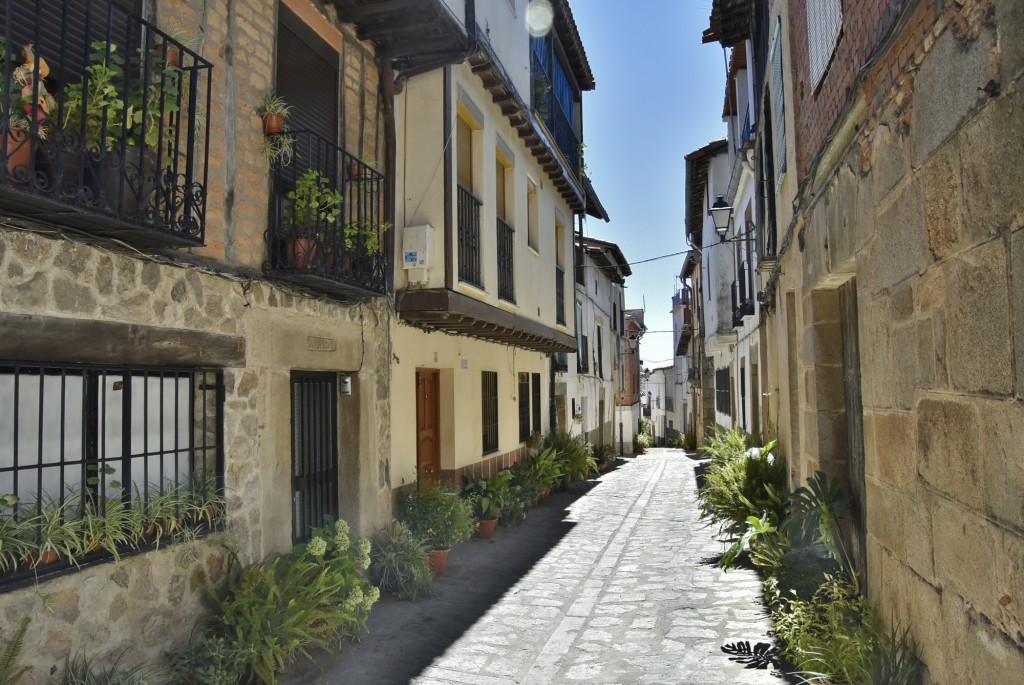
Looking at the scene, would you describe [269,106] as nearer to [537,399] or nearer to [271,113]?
[271,113]

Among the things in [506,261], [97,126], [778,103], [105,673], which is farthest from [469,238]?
[105,673]

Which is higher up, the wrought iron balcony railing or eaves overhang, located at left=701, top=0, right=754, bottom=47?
eaves overhang, located at left=701, top=0, right=754, bottom=47

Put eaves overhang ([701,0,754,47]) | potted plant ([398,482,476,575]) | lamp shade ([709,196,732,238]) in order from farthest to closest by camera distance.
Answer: lamp shade ([709,196,732,238]) < eaves overhang ([701,0,754,47]) < potted plant ([398,482,476,575])

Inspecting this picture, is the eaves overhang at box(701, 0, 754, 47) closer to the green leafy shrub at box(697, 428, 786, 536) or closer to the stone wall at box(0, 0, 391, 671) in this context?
the stone wall at box(0, 0, 391, 671)

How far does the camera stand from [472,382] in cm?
1052

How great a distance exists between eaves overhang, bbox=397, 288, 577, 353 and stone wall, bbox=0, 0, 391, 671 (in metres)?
0.57

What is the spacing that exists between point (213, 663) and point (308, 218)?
322 centimetres

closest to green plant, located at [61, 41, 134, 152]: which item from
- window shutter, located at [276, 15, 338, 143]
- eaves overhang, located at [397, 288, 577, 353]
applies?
window shutter, located at [276, 15, 338, 143]

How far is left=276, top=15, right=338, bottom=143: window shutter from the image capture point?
19.7 ft

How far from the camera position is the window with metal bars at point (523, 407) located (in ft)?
44.2

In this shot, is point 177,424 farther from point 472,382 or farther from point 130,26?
point 472,382

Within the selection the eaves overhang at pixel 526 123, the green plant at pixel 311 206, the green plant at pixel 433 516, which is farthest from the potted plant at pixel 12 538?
the eaves overhang at pixel 526 123

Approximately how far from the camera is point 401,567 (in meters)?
6.85

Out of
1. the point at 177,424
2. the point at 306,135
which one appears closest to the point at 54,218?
the point at 177,424
